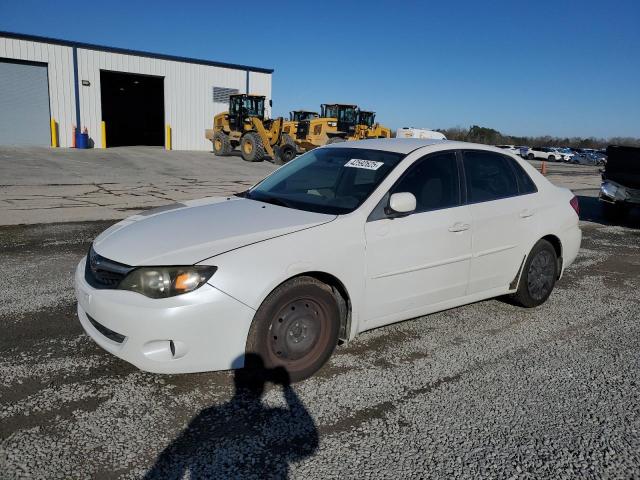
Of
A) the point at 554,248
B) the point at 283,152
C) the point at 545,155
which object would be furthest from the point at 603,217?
the point at 545,155

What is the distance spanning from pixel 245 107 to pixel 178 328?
2395cm

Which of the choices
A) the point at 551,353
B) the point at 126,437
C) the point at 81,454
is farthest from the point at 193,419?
the point at 551,353

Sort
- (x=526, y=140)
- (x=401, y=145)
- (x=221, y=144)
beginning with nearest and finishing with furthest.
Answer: (x=401, y=145), (x=221, y=144), (x=526, y=140)

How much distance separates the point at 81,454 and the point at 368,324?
1942 millimetres

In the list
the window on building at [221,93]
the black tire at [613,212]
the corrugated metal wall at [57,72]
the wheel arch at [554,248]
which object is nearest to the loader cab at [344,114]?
the window on building at [221,93]

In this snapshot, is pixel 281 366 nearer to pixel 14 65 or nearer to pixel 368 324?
pixel 368 324

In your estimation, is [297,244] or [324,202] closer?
[297,244]

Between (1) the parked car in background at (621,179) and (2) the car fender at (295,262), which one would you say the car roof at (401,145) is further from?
(1) the parked car in background at (621,179)

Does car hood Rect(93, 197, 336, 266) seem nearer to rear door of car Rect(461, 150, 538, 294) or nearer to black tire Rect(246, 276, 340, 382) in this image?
black tire Rect(246, 276, 340, 382)

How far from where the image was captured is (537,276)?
4.92m

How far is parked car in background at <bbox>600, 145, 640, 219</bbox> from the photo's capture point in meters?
10.1

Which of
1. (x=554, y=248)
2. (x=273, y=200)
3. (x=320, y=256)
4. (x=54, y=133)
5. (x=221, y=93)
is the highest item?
(x=221, y=93)

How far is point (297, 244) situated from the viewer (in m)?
3.21

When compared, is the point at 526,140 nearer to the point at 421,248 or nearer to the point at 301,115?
the point at 301,115
